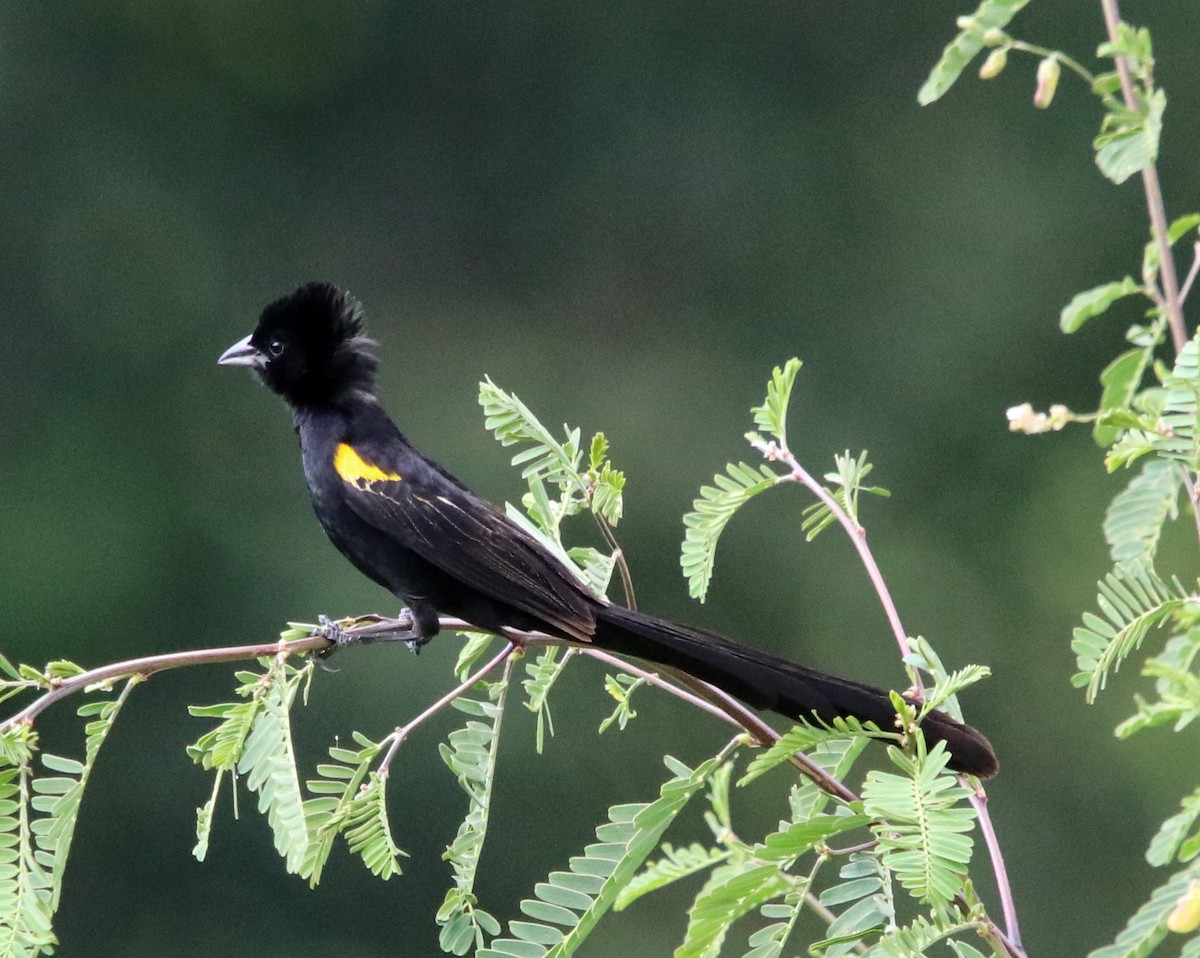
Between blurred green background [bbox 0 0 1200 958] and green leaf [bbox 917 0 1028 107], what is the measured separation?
863 centimetres

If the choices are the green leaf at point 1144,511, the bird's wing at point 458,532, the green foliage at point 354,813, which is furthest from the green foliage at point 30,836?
the green leaf at point 1144,511

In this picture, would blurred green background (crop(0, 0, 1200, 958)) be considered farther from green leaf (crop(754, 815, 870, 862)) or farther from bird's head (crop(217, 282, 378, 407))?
green leaf (crop(754, 815, 870, 862))

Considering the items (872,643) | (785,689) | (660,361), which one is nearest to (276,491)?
(660,361)

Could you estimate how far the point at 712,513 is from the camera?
2445 millimetres

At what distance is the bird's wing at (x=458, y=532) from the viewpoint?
2.99m

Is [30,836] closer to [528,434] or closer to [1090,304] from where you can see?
[528,434]

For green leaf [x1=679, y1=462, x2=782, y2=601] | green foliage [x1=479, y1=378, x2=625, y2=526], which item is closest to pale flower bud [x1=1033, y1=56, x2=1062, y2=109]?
green leaf [x1=679, y1=462, x2=782, y2=601]

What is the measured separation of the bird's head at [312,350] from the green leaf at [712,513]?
59.8 inches

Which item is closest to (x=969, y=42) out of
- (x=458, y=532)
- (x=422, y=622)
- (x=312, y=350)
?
(x=458, y=532)

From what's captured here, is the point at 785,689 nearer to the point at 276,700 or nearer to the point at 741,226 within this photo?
the point at 276,700

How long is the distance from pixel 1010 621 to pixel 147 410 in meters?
6.05

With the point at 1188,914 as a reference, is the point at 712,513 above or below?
above

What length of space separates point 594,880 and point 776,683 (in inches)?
23.0

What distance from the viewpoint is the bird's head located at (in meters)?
3.86
